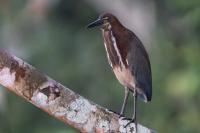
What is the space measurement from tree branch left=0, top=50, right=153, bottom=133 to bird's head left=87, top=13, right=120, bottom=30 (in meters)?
0.34

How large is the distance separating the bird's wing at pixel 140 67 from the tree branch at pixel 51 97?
269 mm

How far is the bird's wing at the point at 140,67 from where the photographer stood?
13.6 ft

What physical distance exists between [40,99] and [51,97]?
0.05 m

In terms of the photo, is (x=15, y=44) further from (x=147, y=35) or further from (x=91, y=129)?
(x=91, y=129)

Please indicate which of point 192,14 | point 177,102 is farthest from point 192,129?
point 192,14

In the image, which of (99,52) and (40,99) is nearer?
(40,99)

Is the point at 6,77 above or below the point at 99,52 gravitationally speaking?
above

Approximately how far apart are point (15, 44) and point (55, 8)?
1300 mm

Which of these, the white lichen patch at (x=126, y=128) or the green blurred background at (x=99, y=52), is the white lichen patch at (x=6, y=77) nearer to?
the white lichen patch at (x=126, y=128)

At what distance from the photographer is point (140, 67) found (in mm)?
4188

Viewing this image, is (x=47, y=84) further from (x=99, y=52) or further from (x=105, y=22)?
(x=99, y=52)

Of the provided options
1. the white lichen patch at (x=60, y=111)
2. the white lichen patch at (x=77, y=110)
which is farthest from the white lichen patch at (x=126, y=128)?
the white lichen patch at (x=60, y=111)

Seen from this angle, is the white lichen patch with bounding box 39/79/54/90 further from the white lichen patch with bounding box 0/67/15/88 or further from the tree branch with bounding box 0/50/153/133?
the white lichen patch with bounding box 0/67/15/88

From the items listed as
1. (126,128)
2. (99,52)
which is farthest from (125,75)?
(99,52)
